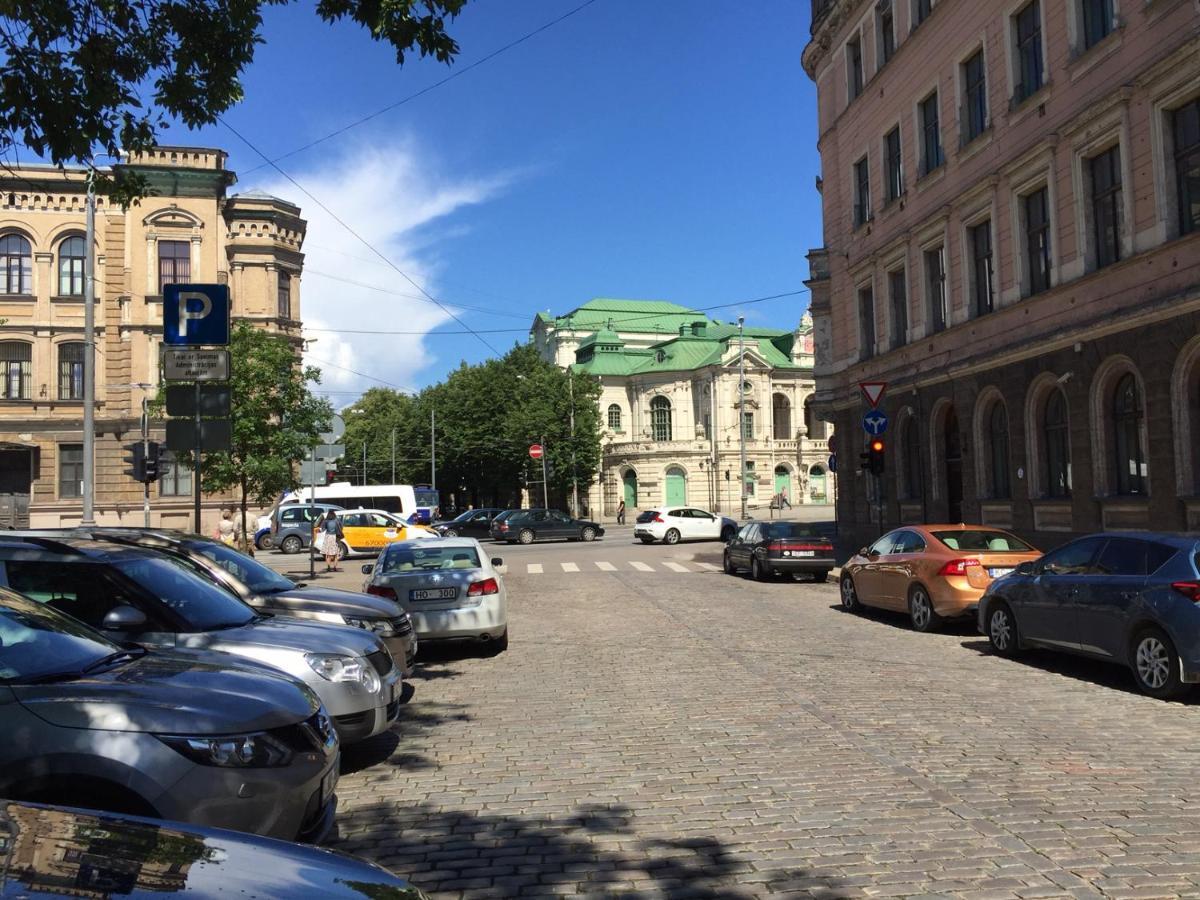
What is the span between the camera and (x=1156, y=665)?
854 centimetres

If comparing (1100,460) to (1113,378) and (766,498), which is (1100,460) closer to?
(1113,378)

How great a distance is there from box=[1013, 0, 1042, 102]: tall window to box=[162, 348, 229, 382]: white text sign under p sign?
1756cm

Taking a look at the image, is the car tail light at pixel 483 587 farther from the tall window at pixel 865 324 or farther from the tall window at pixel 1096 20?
the tall window at pixel 865 324

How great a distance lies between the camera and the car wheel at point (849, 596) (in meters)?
15.8

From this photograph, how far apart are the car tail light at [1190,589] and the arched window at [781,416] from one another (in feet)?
233

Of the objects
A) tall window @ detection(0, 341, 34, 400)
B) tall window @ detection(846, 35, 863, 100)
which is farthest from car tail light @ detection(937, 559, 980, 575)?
tall window @ detection(0, 341, 34, 400)

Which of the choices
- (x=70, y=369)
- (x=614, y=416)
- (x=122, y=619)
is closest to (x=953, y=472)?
(x=122, y=619)

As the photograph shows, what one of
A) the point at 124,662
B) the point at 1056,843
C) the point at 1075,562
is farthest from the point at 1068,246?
the point at 124,662

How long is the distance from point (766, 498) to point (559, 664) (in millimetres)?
65597

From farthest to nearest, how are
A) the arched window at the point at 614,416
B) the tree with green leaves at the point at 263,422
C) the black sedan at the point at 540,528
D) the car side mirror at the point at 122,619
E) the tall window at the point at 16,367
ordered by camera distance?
the arched window at the point at 614,416
the black sedan at the point at 540,528
the tall window at the point at 16,367
the tree with green leaves at the point at 263,422
the car side mirror at the point at 122,619

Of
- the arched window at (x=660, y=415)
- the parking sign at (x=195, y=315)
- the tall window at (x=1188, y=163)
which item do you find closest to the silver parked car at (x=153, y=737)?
the parking sign at (x=195, y=315)

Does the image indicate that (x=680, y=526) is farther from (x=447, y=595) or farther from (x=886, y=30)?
(x=447, y=595)

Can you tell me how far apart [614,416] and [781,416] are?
550 inches

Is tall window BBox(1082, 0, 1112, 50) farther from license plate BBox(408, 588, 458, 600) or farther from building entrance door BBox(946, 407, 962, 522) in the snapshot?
license plate BBox(408, 588, 458, 600)
